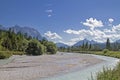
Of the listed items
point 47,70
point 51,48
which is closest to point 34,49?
point 51,48

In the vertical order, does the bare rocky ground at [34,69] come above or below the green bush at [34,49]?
below

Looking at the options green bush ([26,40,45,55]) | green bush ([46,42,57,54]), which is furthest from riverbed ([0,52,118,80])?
green bush ([46,42,57,54])

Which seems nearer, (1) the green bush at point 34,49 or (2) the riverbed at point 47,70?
(2) the riverbed at point 47,70

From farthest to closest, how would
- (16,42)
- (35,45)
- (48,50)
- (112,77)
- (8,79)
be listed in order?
(48,50) < (16,42) < (35,45) < (8,79) < (112,77)

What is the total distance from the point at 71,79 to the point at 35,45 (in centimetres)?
9443

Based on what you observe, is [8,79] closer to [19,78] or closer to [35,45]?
[19,78]

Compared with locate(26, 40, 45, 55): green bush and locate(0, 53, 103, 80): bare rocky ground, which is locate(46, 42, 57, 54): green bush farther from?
locate(0, 53, 103, 80): bare rocky ground

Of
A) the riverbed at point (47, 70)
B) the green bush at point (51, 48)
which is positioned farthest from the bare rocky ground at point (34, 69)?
the green bush at point (51, 48)

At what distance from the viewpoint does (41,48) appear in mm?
126812

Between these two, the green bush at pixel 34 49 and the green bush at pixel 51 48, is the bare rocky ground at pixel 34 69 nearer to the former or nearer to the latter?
the green bush at pixel 34 49

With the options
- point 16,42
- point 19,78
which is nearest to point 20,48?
point 16,42

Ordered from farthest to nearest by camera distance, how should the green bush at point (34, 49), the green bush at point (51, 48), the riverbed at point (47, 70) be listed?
the green bush at point (51, 48)
the green bush at point (34, 49)
the riverbed at point (47, 70)

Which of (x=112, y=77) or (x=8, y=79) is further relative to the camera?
(x=8, y=79)

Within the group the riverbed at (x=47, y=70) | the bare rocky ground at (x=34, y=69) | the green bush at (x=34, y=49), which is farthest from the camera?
the green bush at (x=34, y=49)
